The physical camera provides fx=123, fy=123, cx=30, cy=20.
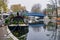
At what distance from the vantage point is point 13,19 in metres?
1.92

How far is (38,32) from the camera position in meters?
1.90

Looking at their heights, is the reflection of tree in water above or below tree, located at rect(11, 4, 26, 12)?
below

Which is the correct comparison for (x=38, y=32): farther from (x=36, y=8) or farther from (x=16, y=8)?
(x=16, y=8)

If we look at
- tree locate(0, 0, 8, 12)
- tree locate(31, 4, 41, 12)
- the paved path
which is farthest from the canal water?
tree locate(0, 0, 8, 12)

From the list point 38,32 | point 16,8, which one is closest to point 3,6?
point 16,8

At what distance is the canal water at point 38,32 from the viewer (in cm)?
190

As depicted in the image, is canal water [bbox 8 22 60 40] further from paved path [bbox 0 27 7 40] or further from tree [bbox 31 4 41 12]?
tree [bbox 31 4 41 12]

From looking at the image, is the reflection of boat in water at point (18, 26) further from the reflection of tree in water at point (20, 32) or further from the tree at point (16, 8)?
the tree at point (16, 8)

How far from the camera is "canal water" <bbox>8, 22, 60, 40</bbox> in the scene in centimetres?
190

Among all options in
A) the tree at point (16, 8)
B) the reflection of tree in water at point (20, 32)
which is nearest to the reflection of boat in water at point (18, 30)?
the reflection of tree in water at point (20, 32)

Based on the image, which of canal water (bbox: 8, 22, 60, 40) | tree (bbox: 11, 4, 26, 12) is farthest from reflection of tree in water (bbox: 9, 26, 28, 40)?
tree (bbox: 11, 4, 26, 12)

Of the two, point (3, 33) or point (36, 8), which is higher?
point (36, 8)

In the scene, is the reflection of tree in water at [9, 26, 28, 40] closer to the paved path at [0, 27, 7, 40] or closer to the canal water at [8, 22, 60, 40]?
the canal water at [8, 22, 60, 40]

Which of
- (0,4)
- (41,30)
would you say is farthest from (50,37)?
(0,4)
